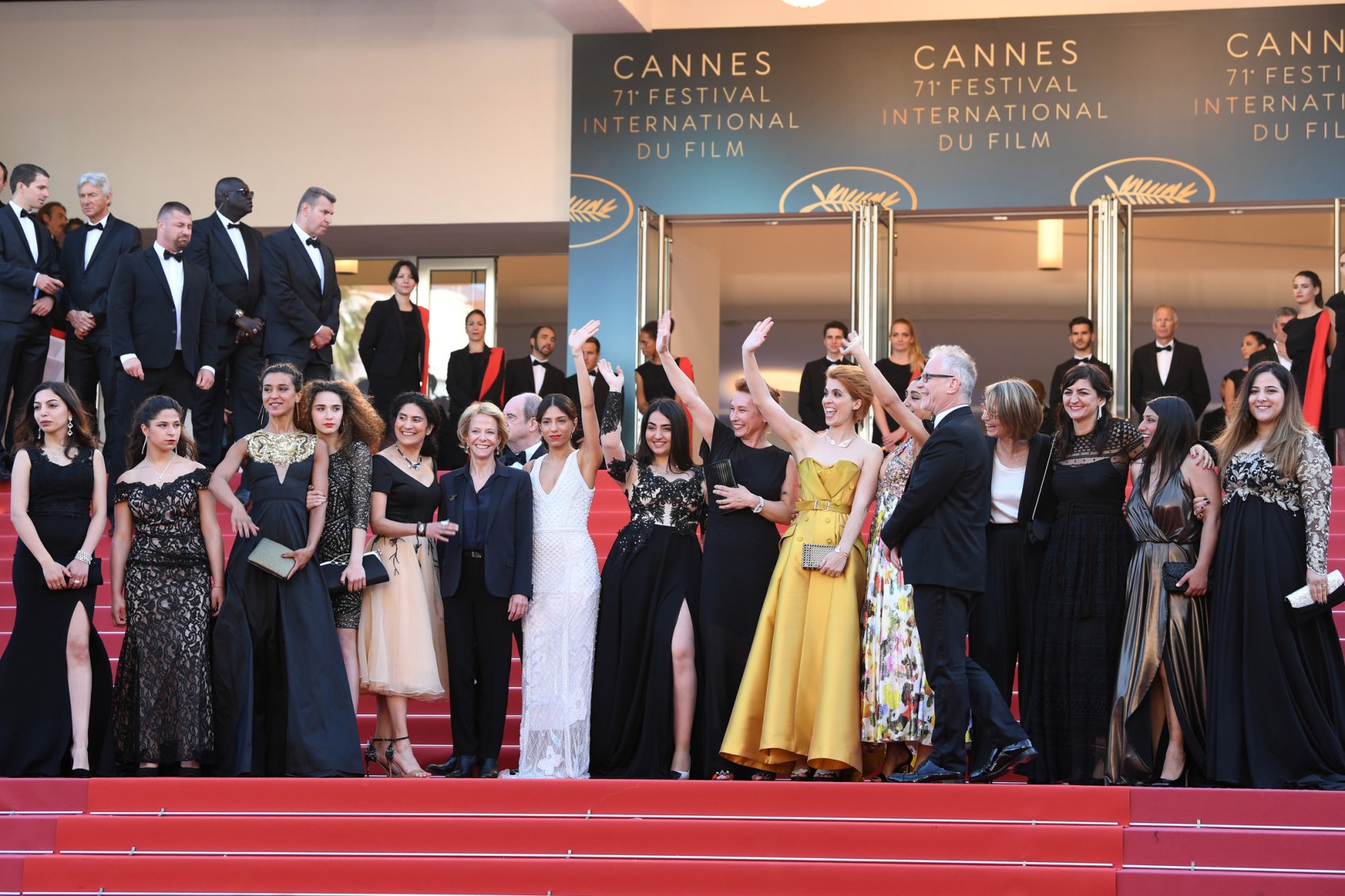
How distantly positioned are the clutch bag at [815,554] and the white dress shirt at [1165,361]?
629 cm

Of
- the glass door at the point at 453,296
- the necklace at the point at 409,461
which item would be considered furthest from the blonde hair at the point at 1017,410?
the glass door at the point at 453,296

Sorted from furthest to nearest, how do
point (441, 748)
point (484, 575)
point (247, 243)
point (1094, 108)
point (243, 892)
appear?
point (1094, 108) < point (247, 243) < point (441, 748) < point (484, 575) < point (243, 892)

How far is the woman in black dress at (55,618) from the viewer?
243 inches

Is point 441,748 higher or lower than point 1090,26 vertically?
lower

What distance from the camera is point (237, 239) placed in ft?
29.5

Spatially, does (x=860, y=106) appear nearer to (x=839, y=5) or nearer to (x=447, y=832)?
(x=839, y=5)

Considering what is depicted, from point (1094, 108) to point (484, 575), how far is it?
8.27m

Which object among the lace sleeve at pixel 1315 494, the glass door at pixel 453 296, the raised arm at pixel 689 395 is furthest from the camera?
the glass door at pixel 453 296

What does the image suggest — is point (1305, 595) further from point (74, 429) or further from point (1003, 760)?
point (74, 429)

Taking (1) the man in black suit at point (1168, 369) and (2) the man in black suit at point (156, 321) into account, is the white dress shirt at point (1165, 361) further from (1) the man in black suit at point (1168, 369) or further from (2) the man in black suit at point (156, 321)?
(2) the man in black suit at point (156, 321)

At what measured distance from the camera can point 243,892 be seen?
17.5ft

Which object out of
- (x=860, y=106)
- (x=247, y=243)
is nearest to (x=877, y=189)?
(x=860, y=106)

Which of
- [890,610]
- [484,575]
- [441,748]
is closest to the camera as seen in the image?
[890,610]

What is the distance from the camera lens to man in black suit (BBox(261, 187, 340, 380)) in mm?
8727
